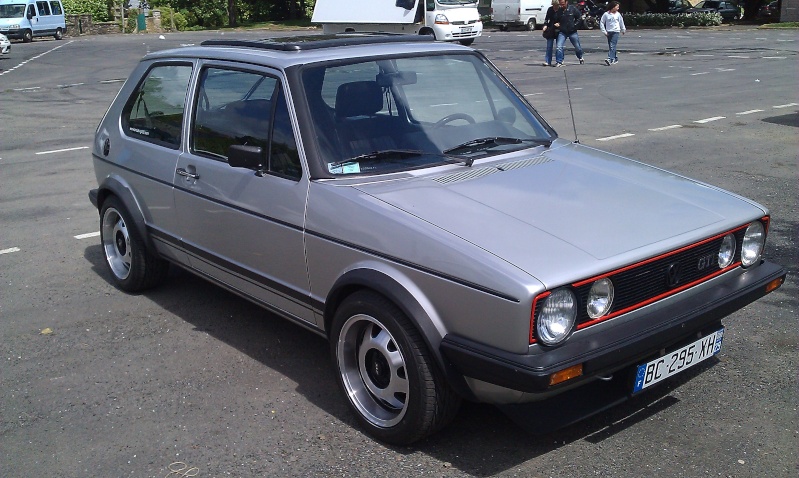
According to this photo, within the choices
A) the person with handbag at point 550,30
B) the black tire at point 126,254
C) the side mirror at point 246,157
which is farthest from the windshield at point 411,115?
the person with handbag at point 550,30

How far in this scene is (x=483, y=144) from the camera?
485cm

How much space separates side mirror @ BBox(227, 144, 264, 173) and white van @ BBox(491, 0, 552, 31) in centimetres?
4138

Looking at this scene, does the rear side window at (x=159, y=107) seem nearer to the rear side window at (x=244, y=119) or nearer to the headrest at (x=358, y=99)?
the rear side window at (x=244, y=119)

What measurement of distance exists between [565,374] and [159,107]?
3588mm

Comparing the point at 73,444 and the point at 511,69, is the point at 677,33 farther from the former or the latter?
the point at 73,444

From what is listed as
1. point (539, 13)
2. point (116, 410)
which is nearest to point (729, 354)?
point (116, 410)

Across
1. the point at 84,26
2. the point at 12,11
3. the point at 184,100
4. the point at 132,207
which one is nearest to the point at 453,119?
Result: the point at 184,100

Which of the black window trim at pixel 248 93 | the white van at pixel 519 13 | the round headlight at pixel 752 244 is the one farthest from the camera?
the white van at pixel 519 13

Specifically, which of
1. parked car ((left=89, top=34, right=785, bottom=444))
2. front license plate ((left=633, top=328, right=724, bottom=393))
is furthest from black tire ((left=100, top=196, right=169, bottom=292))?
front license plate ((left=633, top=328, right=724, bottom=393))

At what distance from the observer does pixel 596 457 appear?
12.8 ft

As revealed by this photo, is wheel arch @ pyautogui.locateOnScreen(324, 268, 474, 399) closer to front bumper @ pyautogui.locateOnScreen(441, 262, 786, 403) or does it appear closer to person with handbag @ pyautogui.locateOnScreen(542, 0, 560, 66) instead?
front bumper @ pyautogui.locateOnScreen(441, 262, 786, 403)

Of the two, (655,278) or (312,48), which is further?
(312,48)

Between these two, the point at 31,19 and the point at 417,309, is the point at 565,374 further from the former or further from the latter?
the point at 31,19

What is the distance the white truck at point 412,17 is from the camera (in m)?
30.1
